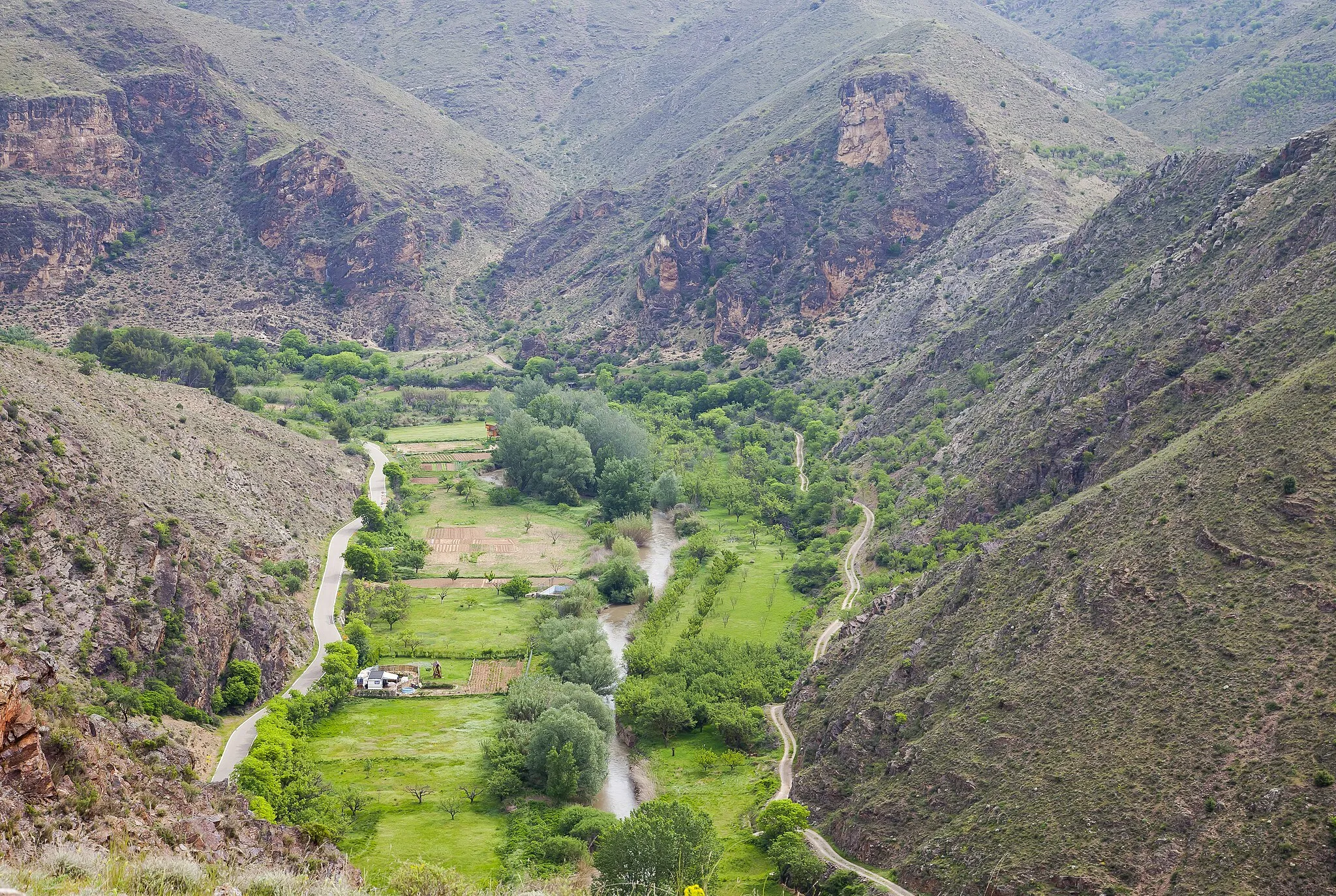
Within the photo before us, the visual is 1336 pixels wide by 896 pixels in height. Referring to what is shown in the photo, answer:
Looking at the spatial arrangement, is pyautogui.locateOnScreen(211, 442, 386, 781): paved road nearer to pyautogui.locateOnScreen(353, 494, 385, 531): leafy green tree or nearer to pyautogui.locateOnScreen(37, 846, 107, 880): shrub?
pyautogui.locateOnScreen(353, 494, 385, 531): leafy green tree

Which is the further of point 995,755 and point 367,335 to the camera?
point 367,335

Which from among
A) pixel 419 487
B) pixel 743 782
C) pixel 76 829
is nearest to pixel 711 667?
pixel 743 782

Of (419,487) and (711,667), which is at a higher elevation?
(419,487)

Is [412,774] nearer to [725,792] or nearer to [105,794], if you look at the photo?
[725,792]

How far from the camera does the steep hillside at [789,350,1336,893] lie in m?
45.3

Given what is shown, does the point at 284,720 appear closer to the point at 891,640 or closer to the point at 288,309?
the point at 891,640

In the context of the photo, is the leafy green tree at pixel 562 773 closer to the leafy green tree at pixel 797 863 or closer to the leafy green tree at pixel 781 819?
the leafy green tree at pixel 781 819

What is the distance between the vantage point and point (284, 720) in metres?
68.5

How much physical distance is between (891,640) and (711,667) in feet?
50.3

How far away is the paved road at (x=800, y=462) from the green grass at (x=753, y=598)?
11.4m

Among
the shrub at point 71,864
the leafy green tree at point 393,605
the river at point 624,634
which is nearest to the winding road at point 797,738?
the river at point 624,634

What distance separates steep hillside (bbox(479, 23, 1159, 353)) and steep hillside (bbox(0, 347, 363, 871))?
3360 inches

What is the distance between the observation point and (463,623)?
90.9 metres

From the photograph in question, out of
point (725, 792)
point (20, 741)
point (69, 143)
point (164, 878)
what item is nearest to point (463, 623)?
point (725, 792)
